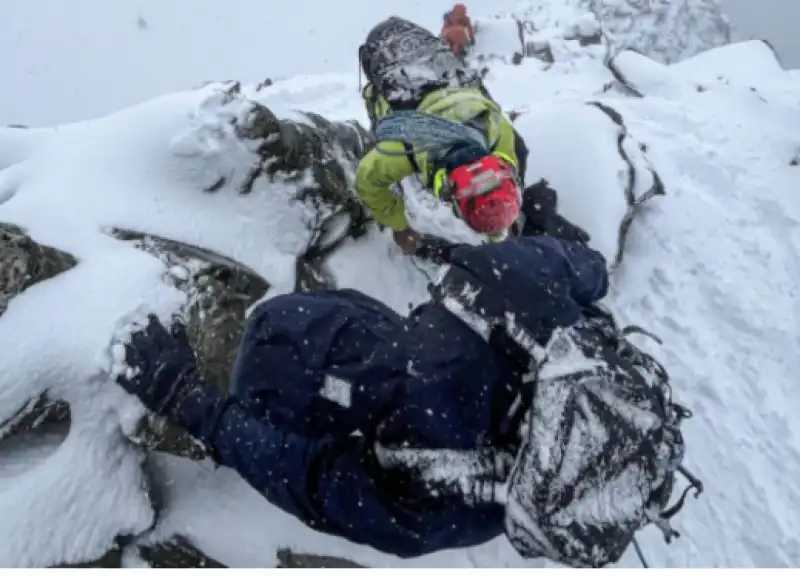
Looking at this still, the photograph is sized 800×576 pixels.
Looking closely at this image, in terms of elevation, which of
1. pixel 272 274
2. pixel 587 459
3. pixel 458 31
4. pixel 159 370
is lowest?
pixel 458 31

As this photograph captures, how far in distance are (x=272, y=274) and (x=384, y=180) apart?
105 cm

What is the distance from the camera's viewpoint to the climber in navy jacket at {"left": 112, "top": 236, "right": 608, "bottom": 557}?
6.41 feet

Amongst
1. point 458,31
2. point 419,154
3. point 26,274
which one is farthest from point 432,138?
point 458,31

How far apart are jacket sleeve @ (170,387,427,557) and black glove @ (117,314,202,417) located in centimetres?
17

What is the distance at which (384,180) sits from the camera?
4234 mm

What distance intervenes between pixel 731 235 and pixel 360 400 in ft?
15.0

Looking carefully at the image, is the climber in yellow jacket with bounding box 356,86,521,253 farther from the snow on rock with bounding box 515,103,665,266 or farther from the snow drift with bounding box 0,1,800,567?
the snow on rock with bounding box 515,103,665,266

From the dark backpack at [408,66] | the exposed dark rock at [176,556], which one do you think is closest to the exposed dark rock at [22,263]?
the exposed dark rock at [176,556]

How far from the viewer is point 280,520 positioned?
333cm

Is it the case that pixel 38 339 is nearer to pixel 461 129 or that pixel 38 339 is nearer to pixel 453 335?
pixel 453 335

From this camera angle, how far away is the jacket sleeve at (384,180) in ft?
13.4

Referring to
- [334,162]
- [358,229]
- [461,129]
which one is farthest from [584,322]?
[334,162]

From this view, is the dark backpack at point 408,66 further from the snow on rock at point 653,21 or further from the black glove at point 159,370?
the snow on rock at point 653,21

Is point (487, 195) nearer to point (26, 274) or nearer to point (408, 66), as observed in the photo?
point (408, 66)
